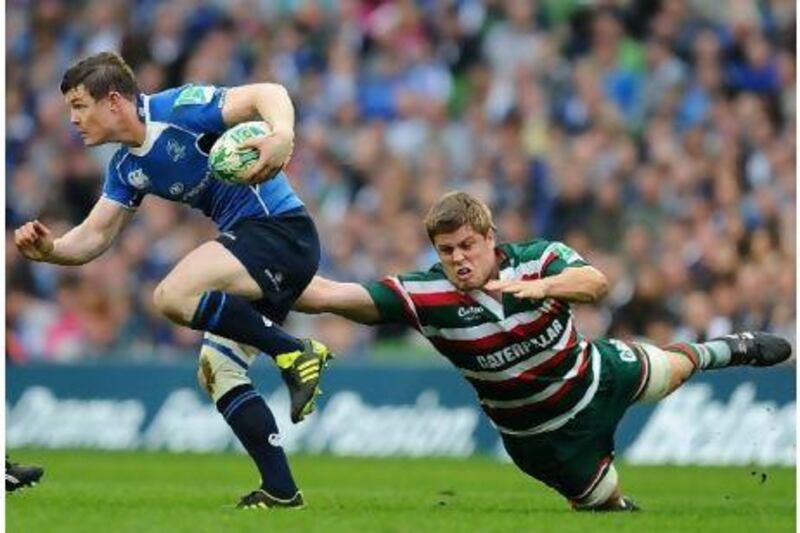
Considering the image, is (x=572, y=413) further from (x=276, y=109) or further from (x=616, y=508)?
(x=276, y=109)

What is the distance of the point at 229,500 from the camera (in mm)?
10828

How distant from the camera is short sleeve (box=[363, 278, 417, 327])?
1000cm

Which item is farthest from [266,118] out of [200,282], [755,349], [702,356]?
[755,349]

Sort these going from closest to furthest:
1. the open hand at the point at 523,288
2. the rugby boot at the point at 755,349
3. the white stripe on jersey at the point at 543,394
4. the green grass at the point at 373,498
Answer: the green grass at the point at 373,498 < the open hand at the point at 523,288 < the white stripe on jersey at the point at 543,394 < the rugby boot at the point at 755,349

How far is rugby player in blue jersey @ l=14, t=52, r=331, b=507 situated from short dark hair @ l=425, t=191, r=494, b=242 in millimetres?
733

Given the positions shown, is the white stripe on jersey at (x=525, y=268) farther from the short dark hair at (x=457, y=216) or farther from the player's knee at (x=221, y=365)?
the player's knee at (x=221, y=365)

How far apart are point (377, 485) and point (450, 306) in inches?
154

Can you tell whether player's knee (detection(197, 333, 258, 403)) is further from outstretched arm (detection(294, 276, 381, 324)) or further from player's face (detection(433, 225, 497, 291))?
player's face (detection(433, 225, 497, 291))

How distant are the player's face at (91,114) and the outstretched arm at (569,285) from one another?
1.96 meters

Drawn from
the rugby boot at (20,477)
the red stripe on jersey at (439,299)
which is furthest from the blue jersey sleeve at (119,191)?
the red stripe on jersey at (439,299)

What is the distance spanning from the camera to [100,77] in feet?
32.9

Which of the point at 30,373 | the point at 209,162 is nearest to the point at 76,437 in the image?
the point at 30,373

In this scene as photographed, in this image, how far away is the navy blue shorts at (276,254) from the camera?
9836 millimetres

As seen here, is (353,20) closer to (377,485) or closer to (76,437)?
(76,437)
